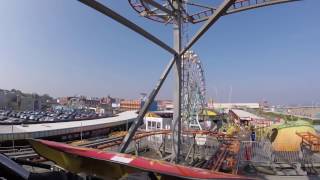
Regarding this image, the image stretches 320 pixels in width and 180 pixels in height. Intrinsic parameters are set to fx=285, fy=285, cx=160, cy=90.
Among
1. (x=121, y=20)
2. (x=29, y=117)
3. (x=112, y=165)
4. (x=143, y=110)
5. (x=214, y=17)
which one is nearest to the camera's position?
(x=112, y=165)

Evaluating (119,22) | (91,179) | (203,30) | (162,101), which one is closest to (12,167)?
(91,179)

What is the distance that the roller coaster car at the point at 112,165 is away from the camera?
2.59m

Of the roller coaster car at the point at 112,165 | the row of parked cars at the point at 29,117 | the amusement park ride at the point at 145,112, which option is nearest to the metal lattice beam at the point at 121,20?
the amusement park ride at the point at 145,112

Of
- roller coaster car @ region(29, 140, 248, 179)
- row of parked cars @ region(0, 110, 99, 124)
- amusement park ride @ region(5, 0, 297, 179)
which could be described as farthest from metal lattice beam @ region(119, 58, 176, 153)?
row of parked cars @ region(0, 110, 99, 124)

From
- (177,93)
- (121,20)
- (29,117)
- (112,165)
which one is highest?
(121,20)

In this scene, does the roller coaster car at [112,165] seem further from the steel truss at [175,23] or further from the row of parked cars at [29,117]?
the row of parked cars at [29,117]

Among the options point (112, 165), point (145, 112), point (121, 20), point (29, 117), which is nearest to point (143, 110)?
point (145, 112)

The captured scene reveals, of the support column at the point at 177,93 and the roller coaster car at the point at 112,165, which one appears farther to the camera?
the support column at the point at 177,93

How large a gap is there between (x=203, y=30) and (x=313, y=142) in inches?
318

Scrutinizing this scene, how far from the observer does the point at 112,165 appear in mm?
3092

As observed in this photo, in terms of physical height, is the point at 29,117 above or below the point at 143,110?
below

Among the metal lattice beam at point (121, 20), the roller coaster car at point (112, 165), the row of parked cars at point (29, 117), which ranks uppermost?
the metal lattice beam at point (121, 20)

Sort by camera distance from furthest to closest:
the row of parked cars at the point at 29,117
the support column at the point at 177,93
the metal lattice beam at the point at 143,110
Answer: the row of parked cars at the point at 29,117
the support column at the point at 177,93
the metal lattice beam at the point at 143,110

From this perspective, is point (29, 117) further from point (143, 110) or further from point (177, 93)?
point (143, 110)
